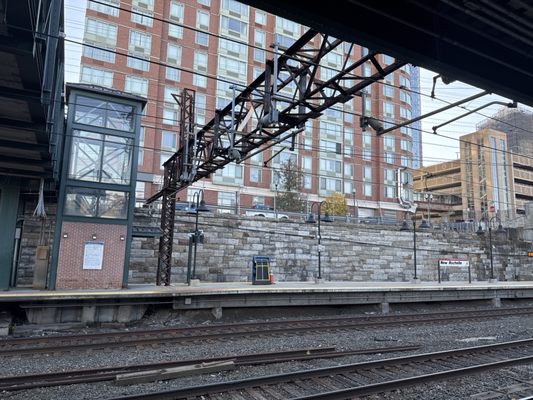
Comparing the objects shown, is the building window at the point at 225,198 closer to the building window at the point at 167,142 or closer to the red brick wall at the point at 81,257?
the building window at the point at 167,142

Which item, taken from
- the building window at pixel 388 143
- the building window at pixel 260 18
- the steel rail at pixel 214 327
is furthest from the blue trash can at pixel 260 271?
the building window at pixel 388 143

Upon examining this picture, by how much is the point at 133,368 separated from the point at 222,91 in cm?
4105

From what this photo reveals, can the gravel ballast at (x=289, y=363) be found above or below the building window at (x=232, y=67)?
below

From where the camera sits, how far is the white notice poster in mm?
16250

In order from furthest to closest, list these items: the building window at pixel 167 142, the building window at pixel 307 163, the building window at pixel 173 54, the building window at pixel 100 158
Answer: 1. the building window at pixel 307 163
2. the building window at pixel 173 54
3. the building window at pixel 167 142
4. the building window at pixel 100 158

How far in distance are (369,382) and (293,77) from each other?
6.70 meters

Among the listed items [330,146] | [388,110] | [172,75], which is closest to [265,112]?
[172,75]

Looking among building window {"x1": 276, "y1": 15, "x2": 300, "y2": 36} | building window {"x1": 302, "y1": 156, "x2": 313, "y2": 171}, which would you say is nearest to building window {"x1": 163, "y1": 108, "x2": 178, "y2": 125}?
building window {"x1": 302, "y1": 156, "x2": 313, "y2": 171}

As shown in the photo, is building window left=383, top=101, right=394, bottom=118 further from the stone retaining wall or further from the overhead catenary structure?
the overhead catenary structure

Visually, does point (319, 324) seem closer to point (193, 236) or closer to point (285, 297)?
point (285, 297)

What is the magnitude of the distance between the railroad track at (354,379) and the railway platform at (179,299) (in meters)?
8.50

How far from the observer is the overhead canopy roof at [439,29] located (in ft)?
15.9

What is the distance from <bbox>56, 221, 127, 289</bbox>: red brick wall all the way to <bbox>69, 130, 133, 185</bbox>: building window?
2093 millimetres

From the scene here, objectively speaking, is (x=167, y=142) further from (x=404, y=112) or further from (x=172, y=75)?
(x=404, y=112)
